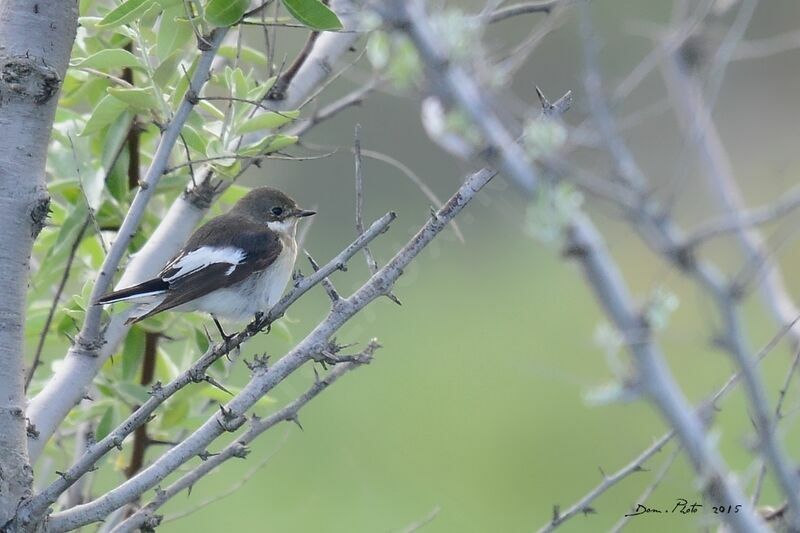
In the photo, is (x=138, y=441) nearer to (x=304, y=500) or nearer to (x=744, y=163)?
(x=304, y=500)

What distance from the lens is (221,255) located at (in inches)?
175

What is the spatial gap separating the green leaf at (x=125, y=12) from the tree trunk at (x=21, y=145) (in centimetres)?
11

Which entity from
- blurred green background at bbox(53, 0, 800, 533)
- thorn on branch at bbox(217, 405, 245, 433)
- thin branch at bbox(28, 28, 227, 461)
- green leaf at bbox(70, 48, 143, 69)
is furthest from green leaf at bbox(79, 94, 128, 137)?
blurred green background at bbox(53, 0, 800, 533)

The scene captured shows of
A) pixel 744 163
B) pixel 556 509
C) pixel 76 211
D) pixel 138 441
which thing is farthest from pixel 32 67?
pixel 744 163

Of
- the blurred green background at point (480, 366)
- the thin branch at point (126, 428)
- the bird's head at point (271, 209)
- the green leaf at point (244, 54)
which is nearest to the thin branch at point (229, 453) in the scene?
the thin branch at point (126, 428)

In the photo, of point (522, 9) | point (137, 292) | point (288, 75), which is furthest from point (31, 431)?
point (522, 9)

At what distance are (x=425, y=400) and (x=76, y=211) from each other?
28.0 feet

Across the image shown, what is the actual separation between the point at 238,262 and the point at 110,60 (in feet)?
5.15

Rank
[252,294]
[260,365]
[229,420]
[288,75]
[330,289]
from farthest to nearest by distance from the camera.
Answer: [252,294]
[288,75]
[330,289]
[260,365]
[229,420]

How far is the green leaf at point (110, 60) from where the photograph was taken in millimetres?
2973

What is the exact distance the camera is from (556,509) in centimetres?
265

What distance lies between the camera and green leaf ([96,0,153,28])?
2.78 metres

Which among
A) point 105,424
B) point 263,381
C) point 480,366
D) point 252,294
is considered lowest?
point 263,381

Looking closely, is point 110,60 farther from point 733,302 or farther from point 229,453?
point 733,302
